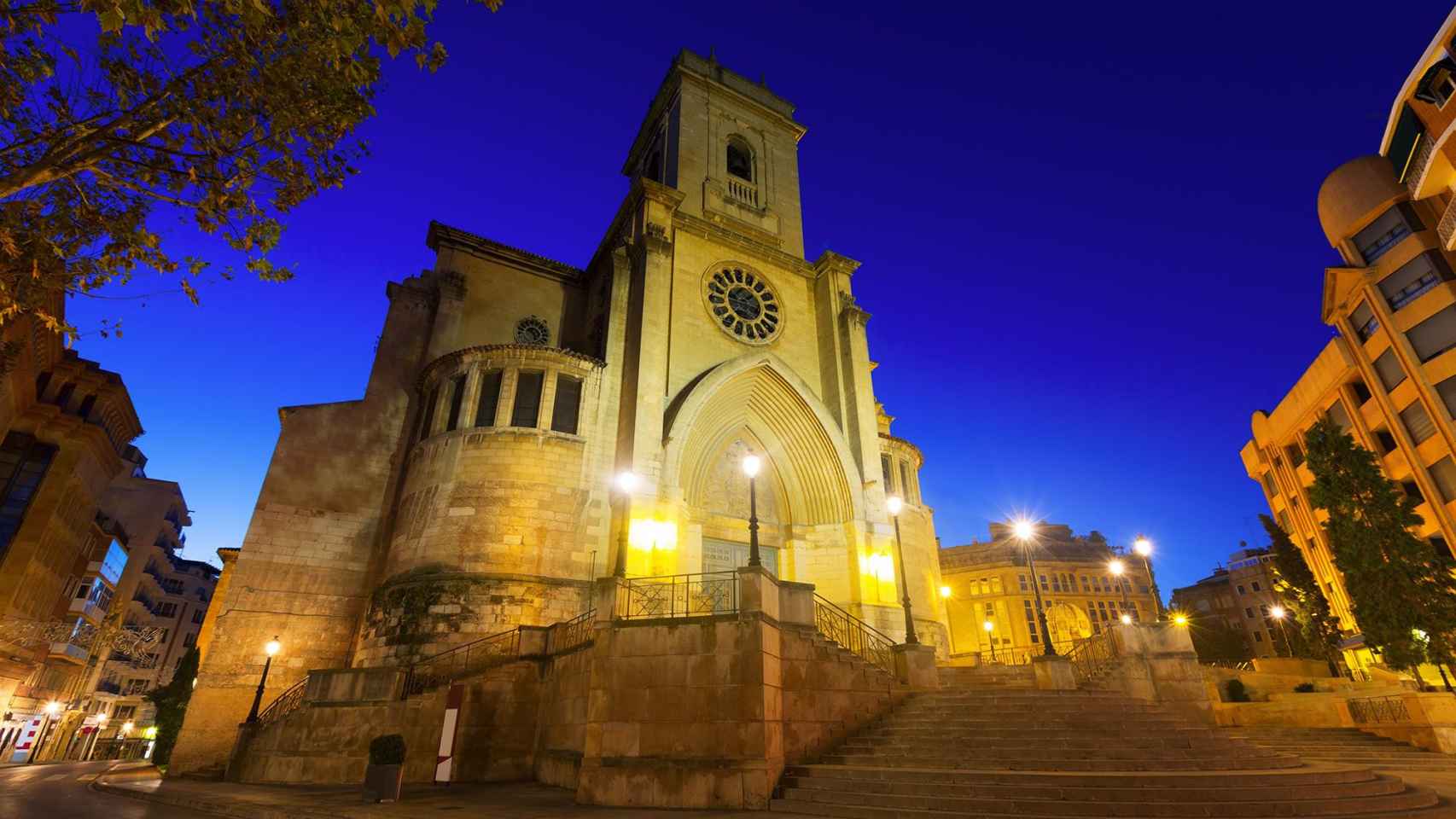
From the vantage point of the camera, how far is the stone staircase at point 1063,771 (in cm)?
772

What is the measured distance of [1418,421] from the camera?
29375 mm

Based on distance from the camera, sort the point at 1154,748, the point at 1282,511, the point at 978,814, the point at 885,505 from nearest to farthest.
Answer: the point at 978,814 → the point at 1154,748 → the point at 885,505 → the point at 1282,511

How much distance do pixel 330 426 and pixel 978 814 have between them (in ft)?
69.3

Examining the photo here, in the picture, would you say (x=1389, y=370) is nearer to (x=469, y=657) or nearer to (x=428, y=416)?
(x=469, y=657)

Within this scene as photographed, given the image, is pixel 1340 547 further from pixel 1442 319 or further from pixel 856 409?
pixel 856 409

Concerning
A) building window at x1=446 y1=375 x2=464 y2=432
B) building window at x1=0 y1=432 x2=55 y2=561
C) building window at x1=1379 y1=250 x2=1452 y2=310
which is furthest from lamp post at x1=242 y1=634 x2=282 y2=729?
building window at x1=1379 y1=250 x2=1452 y2=310

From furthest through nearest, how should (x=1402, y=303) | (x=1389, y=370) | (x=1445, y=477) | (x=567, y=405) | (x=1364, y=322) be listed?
(x=1364, y=322) < (x=1389, y=370) < (x=1402, y=303) < (x=1445, y=477) < (x=567, y=405)

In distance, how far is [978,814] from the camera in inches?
302

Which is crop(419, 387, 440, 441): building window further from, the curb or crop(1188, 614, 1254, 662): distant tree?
crop(1188, 614, 1254, 662): distant tree

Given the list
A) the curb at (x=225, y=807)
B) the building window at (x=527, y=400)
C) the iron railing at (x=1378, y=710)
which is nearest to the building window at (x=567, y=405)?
the building window at (x=527, y=400)

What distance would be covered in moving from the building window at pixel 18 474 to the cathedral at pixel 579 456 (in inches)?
482

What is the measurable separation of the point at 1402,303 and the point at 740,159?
33.1m

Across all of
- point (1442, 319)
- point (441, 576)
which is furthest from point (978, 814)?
point (1442, 319)

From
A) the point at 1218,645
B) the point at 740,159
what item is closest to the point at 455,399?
the point at 740,159
